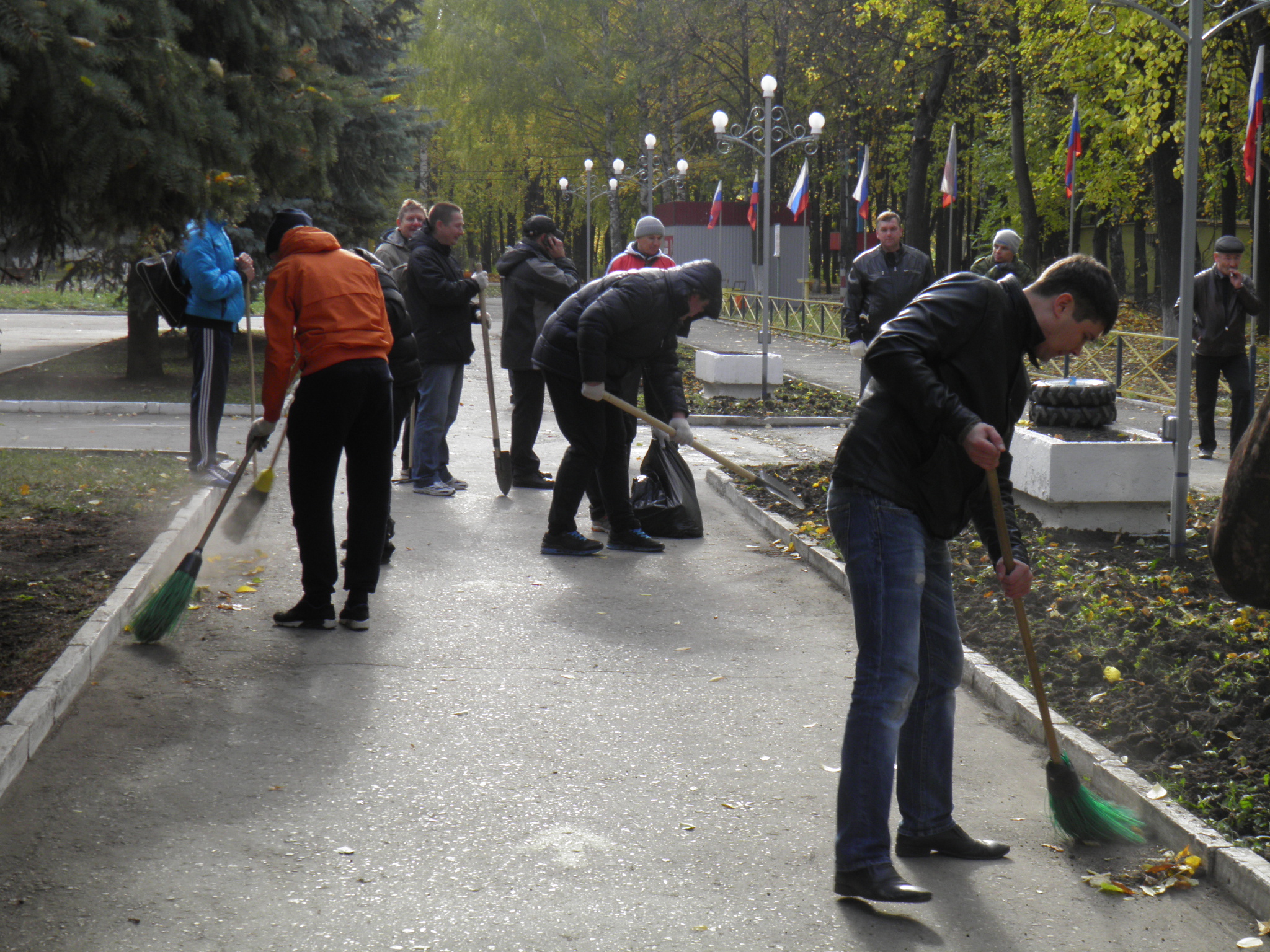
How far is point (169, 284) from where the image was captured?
30.5ft

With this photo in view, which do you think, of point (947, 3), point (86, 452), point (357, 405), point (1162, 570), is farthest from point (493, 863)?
point (947, 3)

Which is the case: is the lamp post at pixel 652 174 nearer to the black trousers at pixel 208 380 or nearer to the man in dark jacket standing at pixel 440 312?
the man in dark jacket standing at pixel 440 312

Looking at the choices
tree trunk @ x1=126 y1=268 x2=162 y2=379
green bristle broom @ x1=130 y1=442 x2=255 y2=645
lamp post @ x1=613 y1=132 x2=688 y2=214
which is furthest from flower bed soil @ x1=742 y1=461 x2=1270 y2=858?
lamp post @ x1=613 y1=132 x2=688 y2=214

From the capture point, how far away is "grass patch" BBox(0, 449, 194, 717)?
556 cm

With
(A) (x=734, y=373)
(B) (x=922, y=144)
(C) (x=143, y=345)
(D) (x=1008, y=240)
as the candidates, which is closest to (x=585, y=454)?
(D) (x=1008, y=240)

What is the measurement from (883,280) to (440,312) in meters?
4.30

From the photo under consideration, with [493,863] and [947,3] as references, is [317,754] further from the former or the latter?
[947,3]

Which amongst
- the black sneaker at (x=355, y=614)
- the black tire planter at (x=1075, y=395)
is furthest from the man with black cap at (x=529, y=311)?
the black sneaker at (x=355, y=614)

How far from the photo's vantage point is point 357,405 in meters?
5.97

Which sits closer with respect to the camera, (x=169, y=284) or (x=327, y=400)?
(x=327, y=400)

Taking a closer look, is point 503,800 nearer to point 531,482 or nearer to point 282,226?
point 282,226

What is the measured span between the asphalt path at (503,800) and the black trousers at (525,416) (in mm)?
3154

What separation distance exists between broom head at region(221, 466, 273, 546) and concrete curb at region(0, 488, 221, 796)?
435 mm

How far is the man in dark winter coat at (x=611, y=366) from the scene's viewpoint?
740 centimetres
